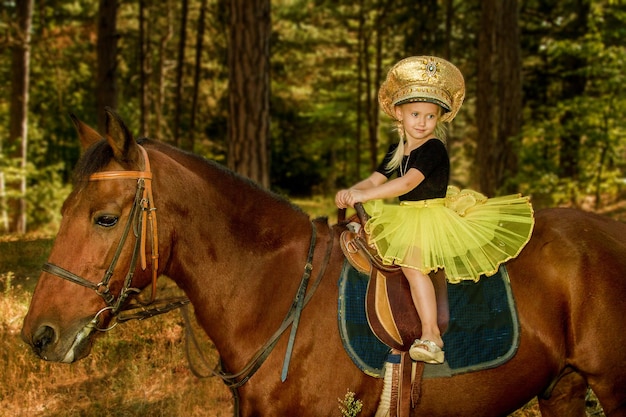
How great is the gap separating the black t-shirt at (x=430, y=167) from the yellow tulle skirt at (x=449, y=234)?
0.04m

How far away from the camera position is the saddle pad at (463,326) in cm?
260

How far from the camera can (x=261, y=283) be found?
8.90 feet

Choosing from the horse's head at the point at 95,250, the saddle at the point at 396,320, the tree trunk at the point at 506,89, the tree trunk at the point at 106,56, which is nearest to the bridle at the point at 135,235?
the horse's head at the point at 95,250

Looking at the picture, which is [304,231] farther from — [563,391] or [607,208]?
[607,208]

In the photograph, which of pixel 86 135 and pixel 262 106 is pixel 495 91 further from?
pixel 86 135

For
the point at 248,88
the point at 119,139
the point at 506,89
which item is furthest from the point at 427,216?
the point at 506,89

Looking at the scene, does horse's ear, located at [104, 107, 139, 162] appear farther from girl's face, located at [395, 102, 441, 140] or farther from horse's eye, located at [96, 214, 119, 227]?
girl's face, located at [395, 102, 441, 140]

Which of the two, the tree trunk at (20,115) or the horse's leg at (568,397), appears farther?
the tree trunk at (20,115)

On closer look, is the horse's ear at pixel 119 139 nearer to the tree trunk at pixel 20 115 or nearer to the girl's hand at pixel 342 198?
the girl's hand at pixel 342 198

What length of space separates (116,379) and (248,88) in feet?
13.0

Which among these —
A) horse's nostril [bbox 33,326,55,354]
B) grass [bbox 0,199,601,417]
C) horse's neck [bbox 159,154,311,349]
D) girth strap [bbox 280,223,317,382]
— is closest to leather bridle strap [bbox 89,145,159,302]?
horse's neck [bbox 159,154,311,349]

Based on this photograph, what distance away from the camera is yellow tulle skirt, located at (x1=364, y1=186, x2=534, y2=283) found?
260cm

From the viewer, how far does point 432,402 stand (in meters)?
2.71

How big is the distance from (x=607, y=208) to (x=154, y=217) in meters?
14.8
